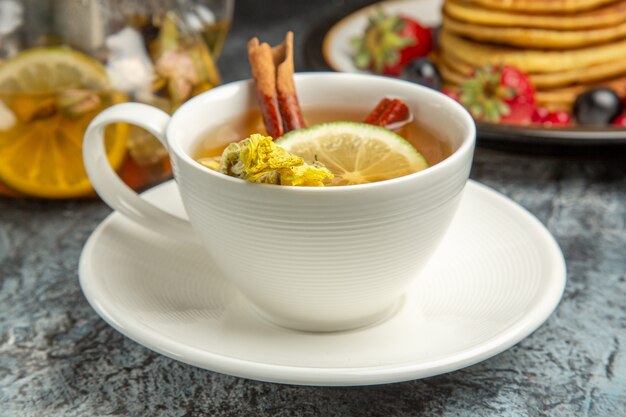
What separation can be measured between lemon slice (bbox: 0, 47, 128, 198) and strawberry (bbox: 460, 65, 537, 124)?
72cm

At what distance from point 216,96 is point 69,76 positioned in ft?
1.11

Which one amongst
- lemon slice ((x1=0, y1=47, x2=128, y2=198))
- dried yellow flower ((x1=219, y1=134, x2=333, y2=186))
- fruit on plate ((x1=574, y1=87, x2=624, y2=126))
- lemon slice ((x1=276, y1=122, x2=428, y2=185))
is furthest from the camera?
fruit on plate ((x1=574, y1=87, x2=624, y2=126))

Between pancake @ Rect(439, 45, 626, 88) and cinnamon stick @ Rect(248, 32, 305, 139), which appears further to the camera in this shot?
pancake @ Rect(439, 45, 626, 88)

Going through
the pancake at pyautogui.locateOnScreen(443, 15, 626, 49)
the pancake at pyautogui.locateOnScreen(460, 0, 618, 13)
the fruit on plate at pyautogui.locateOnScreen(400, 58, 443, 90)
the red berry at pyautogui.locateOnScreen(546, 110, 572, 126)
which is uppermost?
the pancake at pyautogui.locateOnScreen(460, 0, 618, 13)

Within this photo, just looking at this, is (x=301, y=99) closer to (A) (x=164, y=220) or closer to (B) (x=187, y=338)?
(A) (x=164, y=220)

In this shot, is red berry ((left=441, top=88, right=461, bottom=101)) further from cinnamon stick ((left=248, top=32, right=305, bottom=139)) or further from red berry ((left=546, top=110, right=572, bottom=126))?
cinnamon stick ((left=248, top=32, right=305, bottom=139))

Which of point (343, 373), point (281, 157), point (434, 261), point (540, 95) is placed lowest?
point (540, 95)

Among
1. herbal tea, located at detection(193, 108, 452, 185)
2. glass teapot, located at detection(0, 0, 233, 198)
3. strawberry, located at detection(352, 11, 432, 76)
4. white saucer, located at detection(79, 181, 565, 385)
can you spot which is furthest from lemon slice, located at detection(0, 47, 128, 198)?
strawberry, located at detection(352, 11, 432, 76)

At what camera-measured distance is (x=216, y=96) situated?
38.1 inches

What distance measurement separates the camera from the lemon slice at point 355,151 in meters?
0.87

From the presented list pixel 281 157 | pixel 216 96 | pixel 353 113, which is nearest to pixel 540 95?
pixel 353 113

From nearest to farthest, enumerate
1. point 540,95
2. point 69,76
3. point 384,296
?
point 384,296 → point 69,76 → point 540,95

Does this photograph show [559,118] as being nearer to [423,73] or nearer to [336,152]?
[423,73]

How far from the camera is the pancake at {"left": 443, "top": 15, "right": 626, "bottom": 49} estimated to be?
1598 mm
